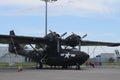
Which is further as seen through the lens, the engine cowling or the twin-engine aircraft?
the engine cowling

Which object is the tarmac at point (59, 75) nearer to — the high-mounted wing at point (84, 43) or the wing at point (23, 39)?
the wing at point (23, 39)

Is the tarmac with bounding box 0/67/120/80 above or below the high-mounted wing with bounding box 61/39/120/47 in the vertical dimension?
below

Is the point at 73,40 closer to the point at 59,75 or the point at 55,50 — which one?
the point at 55,50

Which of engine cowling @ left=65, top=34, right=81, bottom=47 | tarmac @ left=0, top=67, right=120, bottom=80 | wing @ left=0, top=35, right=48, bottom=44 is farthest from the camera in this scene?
engine cowling @ left=65, top=34, right=81, bottom=47

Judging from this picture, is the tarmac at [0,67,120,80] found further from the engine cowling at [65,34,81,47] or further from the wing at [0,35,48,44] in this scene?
the engine cowling at [65,34,81,47]

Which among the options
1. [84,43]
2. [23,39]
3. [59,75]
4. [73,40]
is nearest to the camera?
[59,75]

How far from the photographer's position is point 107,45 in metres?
53.3

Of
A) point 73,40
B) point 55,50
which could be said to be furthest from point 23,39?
point 73,40

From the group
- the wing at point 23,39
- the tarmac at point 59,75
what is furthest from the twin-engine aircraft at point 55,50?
the tarmac at point 59,75

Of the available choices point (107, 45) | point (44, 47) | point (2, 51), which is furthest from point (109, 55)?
point (44, 47)

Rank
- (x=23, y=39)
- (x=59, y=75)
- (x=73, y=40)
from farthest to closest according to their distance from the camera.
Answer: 1. (x=73, y=40)
2. (x=23, y=39)
3. (x=59, y=75)

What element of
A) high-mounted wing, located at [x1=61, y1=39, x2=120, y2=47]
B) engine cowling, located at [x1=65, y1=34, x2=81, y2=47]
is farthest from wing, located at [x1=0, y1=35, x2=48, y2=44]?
engine cowling, located at [x1=65, y1=34, x2=81, y2=47]

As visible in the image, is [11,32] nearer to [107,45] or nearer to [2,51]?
[107,45]

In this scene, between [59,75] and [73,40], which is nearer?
[59,75]
